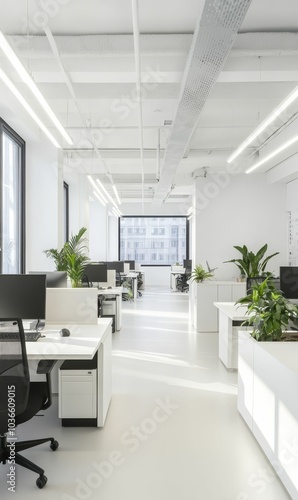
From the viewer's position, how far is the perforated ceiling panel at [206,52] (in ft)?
9.21

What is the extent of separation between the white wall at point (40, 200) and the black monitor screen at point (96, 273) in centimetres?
83

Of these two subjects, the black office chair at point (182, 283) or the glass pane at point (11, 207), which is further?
the black office chair at point (182, 283)

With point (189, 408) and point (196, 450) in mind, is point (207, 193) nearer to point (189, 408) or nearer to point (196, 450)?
point (189, 408)

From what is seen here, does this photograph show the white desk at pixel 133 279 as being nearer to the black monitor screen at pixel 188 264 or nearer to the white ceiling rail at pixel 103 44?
the black monitor screen at pixel 188 264

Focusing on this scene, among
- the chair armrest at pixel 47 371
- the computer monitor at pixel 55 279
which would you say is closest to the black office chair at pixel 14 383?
the chair armrest at pixel 47 371

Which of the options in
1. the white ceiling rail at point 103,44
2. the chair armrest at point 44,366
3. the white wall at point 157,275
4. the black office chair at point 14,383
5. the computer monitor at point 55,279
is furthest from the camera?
the white wall at point 157,275

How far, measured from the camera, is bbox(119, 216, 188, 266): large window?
16.8 metres

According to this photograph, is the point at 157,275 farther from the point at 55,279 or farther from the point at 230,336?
the point at 55,279

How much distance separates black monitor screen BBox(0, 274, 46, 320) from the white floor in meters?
0.98

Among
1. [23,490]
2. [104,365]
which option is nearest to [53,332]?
[104,365]

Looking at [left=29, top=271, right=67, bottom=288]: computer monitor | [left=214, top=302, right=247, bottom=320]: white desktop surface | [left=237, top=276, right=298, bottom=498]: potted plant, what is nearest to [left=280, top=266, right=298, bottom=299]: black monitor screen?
[left=214, top=302, right=247, bottom=320]: white desktop surface

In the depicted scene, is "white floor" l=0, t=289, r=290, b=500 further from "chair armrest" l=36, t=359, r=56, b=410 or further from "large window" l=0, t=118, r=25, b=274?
"large window" l=0, t=118, r=25, b=274

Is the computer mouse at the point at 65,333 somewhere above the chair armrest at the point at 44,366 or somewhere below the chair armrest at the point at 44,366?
above

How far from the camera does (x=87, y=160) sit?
8.80 m
